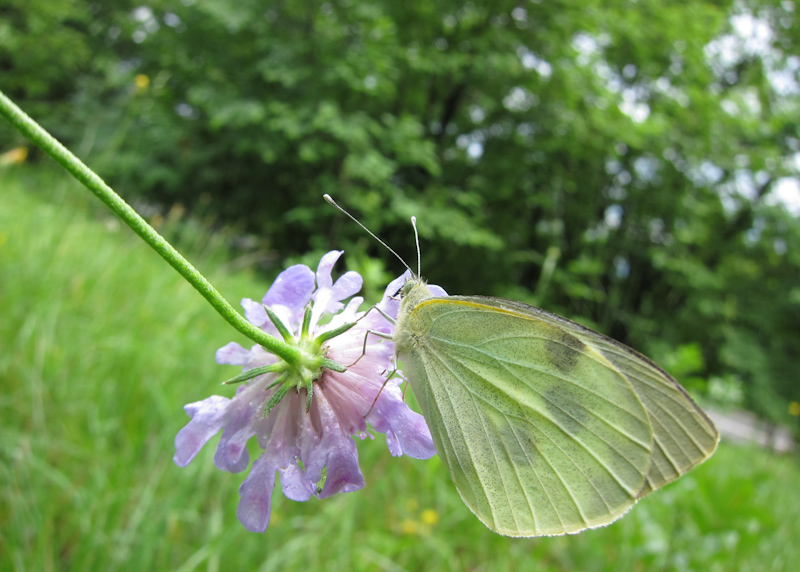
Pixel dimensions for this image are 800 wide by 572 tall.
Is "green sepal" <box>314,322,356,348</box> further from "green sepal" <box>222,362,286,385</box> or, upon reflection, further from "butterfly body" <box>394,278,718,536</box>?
"butterfly body" <box>394,278,718,536</box>

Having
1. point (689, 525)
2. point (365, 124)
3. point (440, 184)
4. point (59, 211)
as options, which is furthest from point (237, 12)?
point (689, 525)

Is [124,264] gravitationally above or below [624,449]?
below

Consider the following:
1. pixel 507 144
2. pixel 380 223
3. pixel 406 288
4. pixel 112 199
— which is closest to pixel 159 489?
pixel 406 288

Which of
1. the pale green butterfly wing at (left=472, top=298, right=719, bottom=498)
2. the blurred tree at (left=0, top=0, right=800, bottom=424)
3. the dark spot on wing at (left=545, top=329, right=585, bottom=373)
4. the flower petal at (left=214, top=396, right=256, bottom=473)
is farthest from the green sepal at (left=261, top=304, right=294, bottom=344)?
the blurred tree at (left=0, top=0, right=800, bottom=424)

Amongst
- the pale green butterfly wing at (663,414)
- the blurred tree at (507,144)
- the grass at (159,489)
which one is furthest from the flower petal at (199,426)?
the blurred tree at (507,144)

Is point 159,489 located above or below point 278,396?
below

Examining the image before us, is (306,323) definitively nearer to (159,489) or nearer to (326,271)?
(326,271)

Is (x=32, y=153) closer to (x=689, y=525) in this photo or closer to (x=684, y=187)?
(x=689, y=525)
